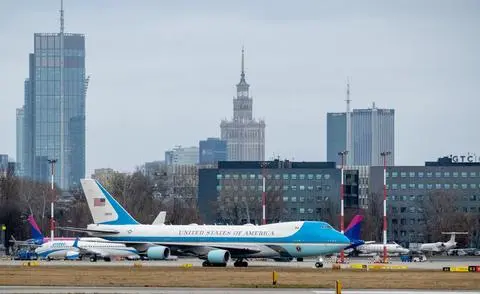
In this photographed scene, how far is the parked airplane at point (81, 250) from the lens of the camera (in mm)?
137250

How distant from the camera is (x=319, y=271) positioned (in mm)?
106000

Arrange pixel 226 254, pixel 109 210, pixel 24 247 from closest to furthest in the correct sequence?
pixel 226 254 < pixel 109 210 < pixel 24 247

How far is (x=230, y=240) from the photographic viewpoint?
120m

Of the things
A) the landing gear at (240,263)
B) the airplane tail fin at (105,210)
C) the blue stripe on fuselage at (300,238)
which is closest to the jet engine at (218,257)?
the landing gear at (240,263)

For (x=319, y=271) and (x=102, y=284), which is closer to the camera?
(x=102, y=284)

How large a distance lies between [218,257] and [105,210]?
13.9 metres

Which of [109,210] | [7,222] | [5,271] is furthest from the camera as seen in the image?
[7,222]

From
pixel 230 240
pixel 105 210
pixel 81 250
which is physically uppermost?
pixel 105 210

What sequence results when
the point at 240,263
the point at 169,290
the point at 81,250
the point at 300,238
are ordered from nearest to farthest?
the point at 169,290
the point at 300,238
the point at 240,263
the point at 81,250

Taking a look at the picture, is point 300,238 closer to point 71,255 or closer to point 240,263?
point 240,263

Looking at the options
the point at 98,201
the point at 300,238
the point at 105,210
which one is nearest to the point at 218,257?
the point at 300,238

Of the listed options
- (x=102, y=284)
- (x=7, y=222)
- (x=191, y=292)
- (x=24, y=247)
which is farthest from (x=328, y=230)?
(x=7, y=222)

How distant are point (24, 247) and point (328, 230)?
203ft

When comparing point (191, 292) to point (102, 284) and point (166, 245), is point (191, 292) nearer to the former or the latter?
point (102, 284)
